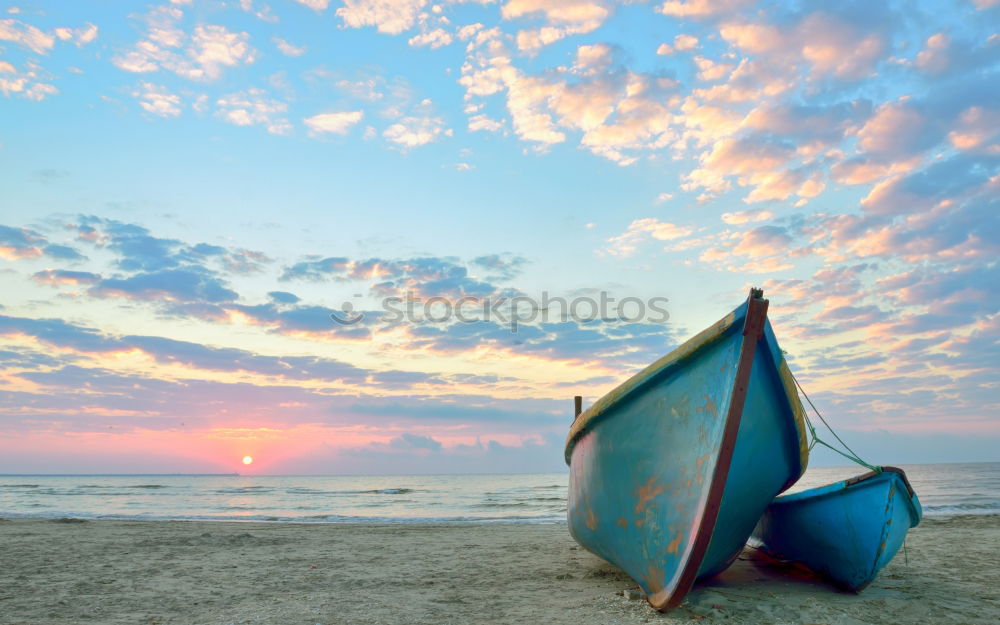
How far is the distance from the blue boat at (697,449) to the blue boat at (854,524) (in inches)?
27.2

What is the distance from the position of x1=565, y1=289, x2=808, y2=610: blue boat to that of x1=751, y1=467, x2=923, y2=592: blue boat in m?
0.69

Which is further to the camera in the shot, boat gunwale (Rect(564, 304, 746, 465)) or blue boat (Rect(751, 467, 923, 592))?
blue boat (Rect(751, 467, 923, 592))

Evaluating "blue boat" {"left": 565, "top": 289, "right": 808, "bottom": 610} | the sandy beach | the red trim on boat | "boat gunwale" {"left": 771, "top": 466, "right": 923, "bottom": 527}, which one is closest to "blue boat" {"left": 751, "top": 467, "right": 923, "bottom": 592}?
"boat gunwale" {"left": 771, "top": 466, "right": 923, "bottom": 527}

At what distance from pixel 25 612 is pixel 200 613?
1.57 metres

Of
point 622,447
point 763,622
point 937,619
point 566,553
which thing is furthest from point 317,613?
point 937,619

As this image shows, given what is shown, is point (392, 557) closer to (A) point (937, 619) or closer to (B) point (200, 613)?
(B) point (200, 613)

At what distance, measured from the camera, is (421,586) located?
6715 mm

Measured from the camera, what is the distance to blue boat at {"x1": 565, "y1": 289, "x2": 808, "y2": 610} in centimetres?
451

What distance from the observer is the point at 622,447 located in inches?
210

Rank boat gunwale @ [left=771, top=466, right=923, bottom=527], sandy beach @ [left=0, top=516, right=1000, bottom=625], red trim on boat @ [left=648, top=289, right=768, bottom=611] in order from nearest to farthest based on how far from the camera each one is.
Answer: red trim on boat @ [left=648, top=289, right=768, bottom=611] → sandy beach @ [left=0, top=516, right=1000, bottom=625] → boat gunwale @ [left=771, top=466, right=923, bottom=527]

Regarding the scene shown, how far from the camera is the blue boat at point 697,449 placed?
4512 millimetres

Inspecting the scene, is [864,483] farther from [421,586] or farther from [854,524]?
[421,586]

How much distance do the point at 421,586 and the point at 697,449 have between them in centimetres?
371

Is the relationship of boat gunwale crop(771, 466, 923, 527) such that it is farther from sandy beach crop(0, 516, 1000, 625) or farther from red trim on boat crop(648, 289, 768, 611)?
red trim on boat crop(648, 289, 768, 611)
